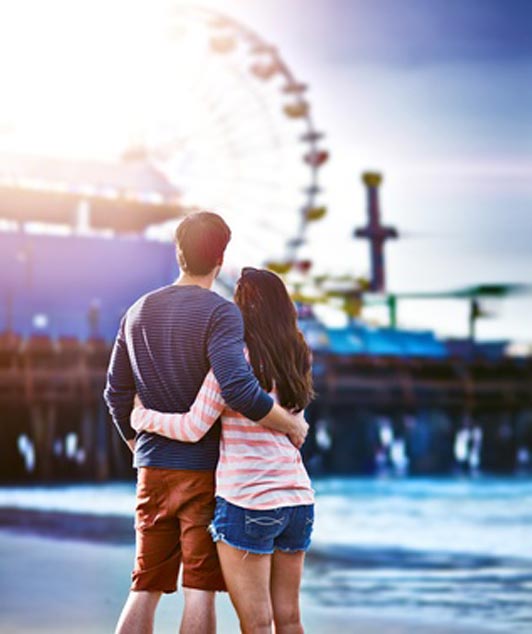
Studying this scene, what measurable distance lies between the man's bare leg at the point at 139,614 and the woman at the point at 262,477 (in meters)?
0.25

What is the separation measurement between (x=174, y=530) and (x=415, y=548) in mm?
9548

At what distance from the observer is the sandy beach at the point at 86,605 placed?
19.9 feet

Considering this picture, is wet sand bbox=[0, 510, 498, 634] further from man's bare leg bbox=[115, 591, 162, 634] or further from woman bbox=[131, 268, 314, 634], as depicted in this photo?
woman bbox=[131, 268, 314, 634]

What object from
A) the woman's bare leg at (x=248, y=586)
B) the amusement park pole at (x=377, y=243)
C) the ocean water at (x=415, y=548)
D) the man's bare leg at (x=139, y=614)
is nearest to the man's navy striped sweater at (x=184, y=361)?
the woman's bare leg at (x=248, y=586)

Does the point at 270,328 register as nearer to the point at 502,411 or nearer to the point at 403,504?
the point at 403,504

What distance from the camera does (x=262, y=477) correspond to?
3375 millimetres

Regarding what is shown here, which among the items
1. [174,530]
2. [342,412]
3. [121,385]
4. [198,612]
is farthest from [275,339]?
[342,412]

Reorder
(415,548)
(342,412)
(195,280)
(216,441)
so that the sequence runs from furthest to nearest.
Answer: (342,412) < (415,548) < (195,280) < (216,441)

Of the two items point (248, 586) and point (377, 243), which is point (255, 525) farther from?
point (377, 243)

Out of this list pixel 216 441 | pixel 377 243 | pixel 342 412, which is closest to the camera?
pixel 216 441

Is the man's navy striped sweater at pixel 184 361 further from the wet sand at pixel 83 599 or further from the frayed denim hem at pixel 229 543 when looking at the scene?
the wet sand at pixel 83 599

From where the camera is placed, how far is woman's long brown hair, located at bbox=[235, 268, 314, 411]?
11.4 feet

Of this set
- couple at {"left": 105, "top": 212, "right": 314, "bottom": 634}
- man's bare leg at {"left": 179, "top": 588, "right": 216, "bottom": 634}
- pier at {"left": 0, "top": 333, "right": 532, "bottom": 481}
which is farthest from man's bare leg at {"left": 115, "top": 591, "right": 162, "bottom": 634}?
pier at {"left": 0, "top": 333, "right": 532, "bottom": 481}

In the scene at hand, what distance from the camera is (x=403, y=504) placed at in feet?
78.4
